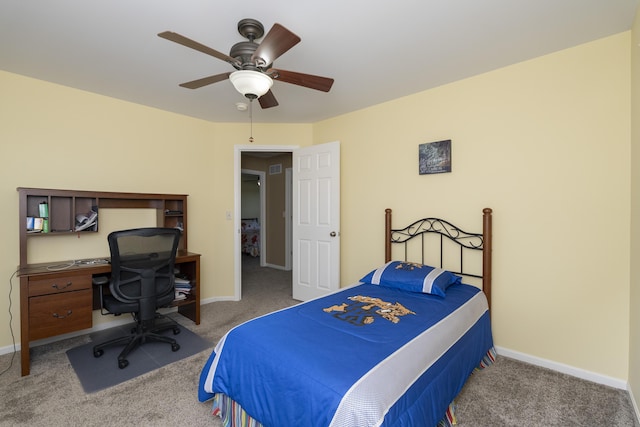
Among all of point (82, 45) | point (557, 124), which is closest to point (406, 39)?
point (557, 124)

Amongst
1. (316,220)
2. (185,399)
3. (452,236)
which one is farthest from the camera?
(316,220)

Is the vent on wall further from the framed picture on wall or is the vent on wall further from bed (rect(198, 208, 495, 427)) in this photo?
bed (rect(198, 208, 495, 427))

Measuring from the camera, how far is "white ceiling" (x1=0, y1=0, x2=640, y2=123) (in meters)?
1.77

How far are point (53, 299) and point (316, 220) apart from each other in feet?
8.55

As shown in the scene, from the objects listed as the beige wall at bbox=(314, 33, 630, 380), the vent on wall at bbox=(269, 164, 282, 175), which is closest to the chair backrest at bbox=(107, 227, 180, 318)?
the beige wall at bbox=(314, 33, 630, 380)

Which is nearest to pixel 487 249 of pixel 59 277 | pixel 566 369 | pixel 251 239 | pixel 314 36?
pixel 566 369

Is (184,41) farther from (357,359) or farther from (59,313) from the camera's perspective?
(59,313)

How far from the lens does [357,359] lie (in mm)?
1355

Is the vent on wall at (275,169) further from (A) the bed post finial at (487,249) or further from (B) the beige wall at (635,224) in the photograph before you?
(B) the beige wall at (635,224)

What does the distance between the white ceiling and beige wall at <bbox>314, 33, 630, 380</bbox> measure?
0.75 feet

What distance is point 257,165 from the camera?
21.1 feet

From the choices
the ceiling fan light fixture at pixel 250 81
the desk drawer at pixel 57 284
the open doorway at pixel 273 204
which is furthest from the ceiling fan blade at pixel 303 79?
the open doorway at pixel 273 204

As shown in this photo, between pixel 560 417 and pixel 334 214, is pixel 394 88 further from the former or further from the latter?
pixel 560 417

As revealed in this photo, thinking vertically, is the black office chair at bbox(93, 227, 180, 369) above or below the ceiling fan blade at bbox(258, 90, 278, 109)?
below
